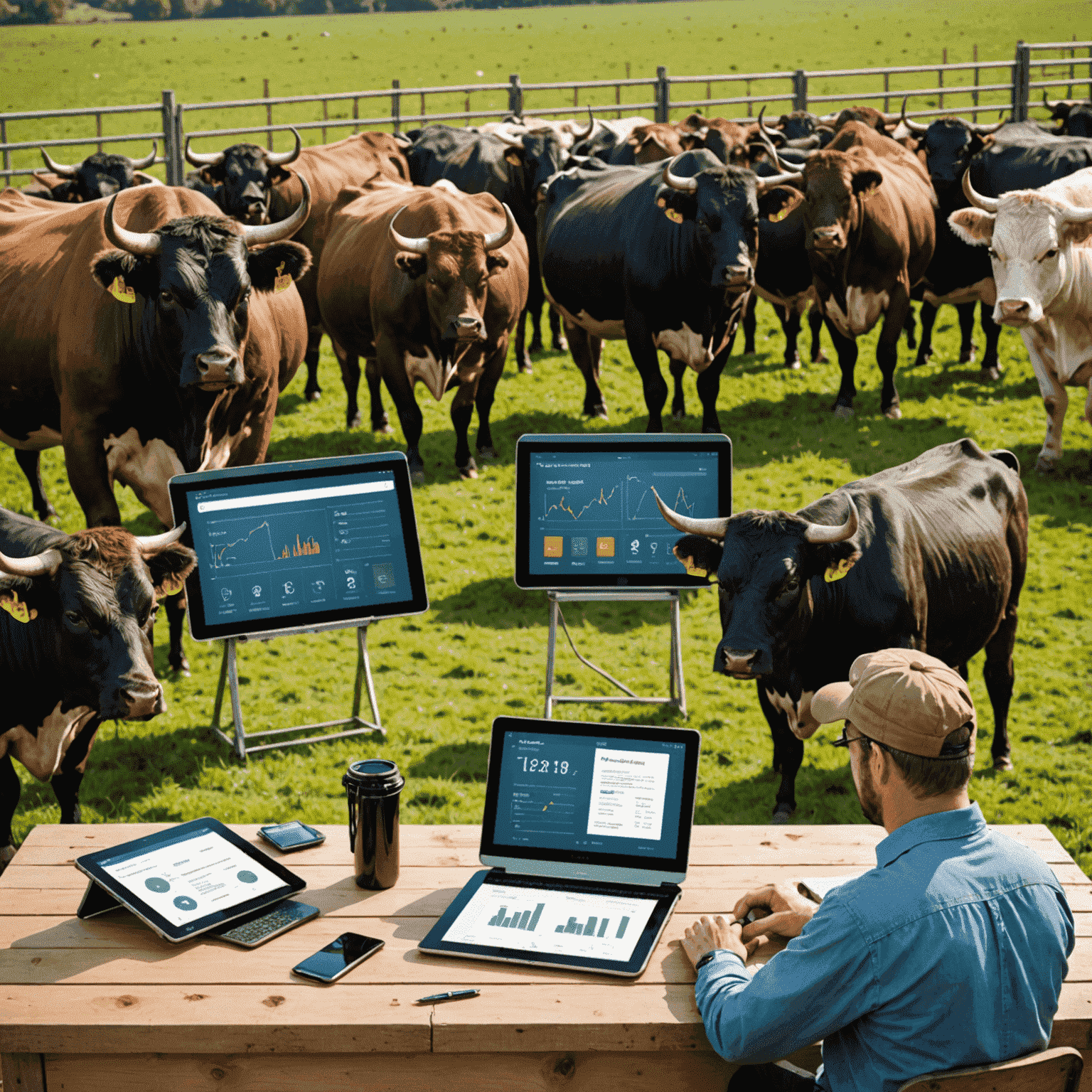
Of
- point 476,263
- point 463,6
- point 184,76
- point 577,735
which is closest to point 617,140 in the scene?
point 476,263

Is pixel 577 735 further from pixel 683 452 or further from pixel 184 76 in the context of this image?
pixel 184 76

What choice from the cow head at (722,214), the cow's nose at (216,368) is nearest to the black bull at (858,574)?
the cow's nose at (216,368)

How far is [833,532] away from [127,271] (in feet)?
15.3

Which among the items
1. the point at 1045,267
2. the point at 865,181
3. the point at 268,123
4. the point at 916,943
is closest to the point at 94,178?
the point at 865,181

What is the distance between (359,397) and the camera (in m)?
14.2

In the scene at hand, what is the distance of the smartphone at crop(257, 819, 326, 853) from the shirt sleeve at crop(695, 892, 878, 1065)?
Answer: 5.10 ft

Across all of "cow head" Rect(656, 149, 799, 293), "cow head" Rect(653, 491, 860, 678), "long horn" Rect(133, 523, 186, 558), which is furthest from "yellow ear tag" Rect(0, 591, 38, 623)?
"cow head" Rect(656, 149, 799, 293)

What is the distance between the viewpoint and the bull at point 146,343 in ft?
25.4

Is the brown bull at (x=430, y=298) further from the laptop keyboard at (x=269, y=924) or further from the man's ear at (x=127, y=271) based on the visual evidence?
the laptop keyboard at (x=269, y=924)

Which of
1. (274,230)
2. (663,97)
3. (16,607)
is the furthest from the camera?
(663,97)

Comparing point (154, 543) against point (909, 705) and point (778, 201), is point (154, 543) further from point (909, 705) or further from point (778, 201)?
point (778, 201)

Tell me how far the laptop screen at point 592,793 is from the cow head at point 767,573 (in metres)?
1.62

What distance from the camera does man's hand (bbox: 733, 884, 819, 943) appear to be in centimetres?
344

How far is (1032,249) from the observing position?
1041 cm
